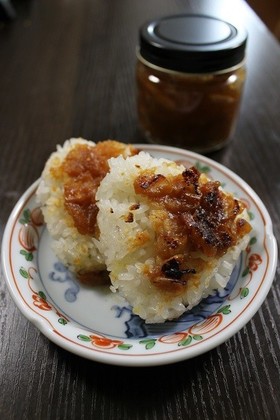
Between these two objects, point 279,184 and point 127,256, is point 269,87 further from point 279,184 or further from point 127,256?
point 127,256

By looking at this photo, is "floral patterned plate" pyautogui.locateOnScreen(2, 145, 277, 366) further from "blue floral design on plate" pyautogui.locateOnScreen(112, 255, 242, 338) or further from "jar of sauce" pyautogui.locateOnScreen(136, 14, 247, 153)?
"jar of sauce" pyautogui.locateOnScreen(136, 14, 247, 153)

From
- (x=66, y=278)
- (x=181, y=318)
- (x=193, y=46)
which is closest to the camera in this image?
(x=181, y=318)

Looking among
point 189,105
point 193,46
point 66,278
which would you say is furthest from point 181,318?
point 193,46

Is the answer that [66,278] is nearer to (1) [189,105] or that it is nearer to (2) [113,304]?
(2) [113,304]

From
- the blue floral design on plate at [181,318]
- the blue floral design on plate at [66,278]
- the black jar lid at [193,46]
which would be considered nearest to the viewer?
the blue floral design on plate at [181,318]

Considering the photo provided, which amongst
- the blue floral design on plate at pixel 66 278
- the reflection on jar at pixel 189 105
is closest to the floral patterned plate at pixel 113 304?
the blue floral design on plate at pixel 66 278

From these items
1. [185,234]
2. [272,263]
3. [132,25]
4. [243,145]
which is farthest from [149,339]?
[132,25]

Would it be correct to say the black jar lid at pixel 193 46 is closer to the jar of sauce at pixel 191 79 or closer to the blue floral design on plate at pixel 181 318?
the jar of sauce at pixel 191 79
